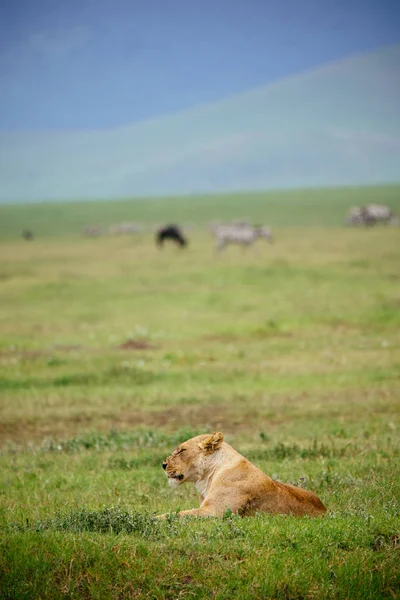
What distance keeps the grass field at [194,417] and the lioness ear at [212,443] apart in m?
0.69

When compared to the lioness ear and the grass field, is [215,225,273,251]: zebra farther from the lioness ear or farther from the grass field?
the lioness ear

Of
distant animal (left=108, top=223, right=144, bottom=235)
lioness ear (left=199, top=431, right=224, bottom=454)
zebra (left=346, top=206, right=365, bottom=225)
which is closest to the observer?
lioness ear (left=199, top=431, right=224, bottom=454)

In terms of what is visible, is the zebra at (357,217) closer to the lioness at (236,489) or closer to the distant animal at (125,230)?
the distant animal at (125,230)

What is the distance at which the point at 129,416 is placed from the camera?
53.9 ft

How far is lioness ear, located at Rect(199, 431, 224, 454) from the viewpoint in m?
9.30

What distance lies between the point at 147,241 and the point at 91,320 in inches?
1407

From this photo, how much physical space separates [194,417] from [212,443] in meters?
6.92

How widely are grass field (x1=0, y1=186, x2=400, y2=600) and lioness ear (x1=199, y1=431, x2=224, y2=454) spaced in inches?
27.3

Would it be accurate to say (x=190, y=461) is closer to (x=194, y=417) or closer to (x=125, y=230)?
(x=194, y=417)

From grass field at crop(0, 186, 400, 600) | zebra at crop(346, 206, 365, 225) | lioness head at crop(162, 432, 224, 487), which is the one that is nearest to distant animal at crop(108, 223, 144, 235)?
zebra at crop(346, 206, 365, 225)

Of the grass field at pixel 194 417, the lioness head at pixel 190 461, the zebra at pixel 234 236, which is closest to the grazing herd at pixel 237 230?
the zebra at pixel 234 236

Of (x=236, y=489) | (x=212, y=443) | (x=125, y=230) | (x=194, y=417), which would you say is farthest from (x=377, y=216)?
(x=236, y=489)

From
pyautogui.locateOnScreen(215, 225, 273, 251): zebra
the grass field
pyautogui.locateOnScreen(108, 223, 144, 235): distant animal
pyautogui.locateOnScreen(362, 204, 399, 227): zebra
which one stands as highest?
pyautogui.locateOnScreen(108, 223, 144, 235): distant animal

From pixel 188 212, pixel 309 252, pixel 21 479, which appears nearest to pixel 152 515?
pixel 21 479
